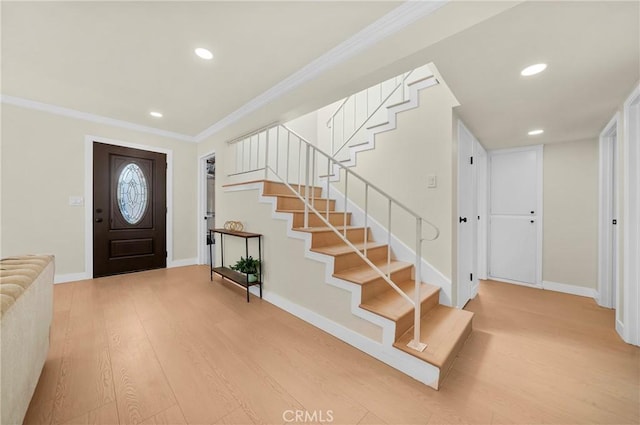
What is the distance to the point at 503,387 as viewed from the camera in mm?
1481

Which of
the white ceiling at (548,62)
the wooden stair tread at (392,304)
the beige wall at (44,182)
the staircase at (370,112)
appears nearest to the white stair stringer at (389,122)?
the staircase at (370,112)

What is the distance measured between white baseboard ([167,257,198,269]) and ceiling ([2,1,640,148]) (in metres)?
2.67

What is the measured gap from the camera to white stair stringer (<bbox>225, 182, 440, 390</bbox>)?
1528mm

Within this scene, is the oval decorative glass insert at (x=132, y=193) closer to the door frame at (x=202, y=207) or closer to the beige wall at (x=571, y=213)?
the door frame at (x=202, y=207)

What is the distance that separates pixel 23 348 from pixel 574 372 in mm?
3085

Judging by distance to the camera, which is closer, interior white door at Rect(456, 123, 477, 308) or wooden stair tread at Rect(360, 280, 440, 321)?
wooden stair tread at Rect(360, 280, 440, 321)

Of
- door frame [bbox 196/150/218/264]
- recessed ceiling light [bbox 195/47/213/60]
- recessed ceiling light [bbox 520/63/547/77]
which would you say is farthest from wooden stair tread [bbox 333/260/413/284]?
door frame [bbox 196/150/218/264]

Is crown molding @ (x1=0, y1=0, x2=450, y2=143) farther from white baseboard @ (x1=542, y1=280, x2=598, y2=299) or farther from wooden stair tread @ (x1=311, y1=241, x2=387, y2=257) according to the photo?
white baseboard @ (x1=542, y1=280, x2=598, y2=299)

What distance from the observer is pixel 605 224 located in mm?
2775

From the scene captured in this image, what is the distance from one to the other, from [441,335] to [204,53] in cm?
291

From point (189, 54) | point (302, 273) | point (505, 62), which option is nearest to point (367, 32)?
point (505, 62)

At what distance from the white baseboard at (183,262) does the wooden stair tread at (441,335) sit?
13.2ft

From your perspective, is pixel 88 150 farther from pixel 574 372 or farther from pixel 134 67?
pixel 574 372

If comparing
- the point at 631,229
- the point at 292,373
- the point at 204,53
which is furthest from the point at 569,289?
the point at 204,53
